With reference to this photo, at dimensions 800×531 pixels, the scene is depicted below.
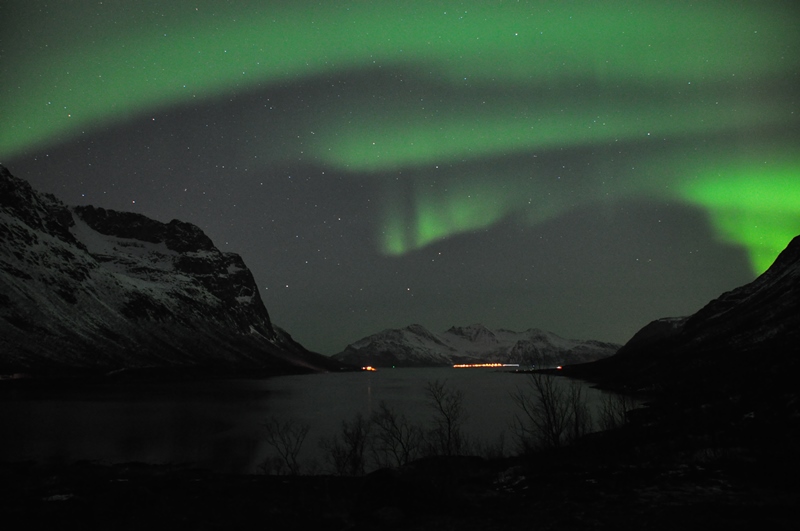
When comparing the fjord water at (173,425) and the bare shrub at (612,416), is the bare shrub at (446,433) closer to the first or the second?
the fjord water at (173,425)

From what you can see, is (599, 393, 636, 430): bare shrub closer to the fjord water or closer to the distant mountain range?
the fjord water

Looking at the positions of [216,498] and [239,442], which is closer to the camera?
[216,498]

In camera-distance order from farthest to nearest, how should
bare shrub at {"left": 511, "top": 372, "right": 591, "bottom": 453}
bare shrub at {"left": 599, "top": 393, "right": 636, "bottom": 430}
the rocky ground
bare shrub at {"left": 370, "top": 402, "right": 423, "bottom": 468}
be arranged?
bare shrub at {"left": 599, "top": 393, "right": 636, "bottom": 430} < bare shrub at {"left": 370, "top": 402, "right": 423, "bottom": 468} < bare shrub at {"left": 511, "top": 372, "right": 591, "bottom": 453} < the rocky ground

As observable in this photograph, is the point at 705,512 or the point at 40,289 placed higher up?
the point at 40,289

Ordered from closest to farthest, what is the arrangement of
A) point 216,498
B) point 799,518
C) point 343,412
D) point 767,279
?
point 799,518 < point 216,498 < point 343,412 < point 767,279


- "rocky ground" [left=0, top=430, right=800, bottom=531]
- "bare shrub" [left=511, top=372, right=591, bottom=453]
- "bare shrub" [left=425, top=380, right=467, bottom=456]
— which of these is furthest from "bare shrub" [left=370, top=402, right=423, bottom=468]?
"bare shrub" [left=511, top=372, right=591, bottom=453]

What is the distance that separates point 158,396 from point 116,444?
79.3 meters

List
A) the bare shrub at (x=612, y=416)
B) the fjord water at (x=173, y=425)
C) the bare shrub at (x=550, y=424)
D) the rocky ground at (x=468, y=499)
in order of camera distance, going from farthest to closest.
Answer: the bare shrub at (x=612, y=416), the fjord water at (x=173, y=425), the bare shrub at (x=550, y=424), the rocky ground at (x=468, y=499)

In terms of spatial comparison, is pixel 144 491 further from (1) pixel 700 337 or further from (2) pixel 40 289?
(2) pixel 40 289

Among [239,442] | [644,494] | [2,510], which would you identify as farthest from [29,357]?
[644,494]

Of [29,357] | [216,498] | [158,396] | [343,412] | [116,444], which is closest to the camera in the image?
[216,498]

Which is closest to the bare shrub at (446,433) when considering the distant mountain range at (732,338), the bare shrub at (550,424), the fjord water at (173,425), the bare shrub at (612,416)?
the fjord water at (173,425)

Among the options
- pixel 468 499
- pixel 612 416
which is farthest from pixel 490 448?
pixel 468 499

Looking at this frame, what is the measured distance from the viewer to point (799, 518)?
44.2 feet
